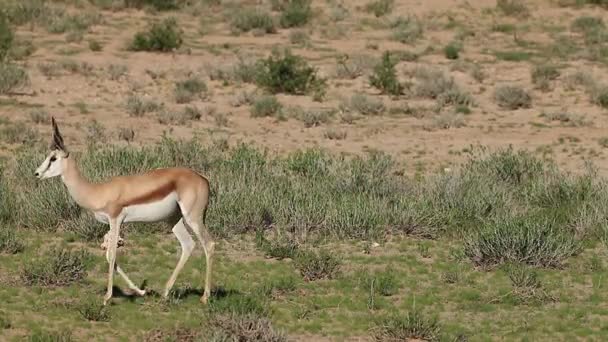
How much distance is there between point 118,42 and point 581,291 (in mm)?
21077

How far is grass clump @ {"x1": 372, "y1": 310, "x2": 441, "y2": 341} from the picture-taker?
9.60 metres

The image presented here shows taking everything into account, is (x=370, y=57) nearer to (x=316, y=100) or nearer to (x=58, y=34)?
(x=316, y=100)

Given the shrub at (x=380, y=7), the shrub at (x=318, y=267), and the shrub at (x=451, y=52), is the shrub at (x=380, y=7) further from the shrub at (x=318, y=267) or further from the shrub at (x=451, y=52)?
the shrub at (x=318, y=267)

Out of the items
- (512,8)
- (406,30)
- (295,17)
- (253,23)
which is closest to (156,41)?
(253,23)

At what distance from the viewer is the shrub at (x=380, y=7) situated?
37438 mm

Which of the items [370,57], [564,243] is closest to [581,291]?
[564,243]

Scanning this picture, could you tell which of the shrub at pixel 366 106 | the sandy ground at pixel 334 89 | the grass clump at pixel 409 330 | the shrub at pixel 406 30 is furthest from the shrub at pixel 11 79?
the grass clump at pixel 409 330

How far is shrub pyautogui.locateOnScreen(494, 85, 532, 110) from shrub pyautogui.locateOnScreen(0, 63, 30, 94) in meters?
9.54

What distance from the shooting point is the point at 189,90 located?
23.7m

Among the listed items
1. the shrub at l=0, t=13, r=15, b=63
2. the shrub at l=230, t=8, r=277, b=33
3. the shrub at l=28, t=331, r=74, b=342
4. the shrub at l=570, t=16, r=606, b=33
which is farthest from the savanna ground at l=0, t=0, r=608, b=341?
the shrub at l=570, t=16, r=606, b=33

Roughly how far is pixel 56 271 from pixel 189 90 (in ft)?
42.8

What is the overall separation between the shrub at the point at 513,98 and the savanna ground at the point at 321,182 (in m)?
0.04

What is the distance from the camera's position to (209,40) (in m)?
32.0

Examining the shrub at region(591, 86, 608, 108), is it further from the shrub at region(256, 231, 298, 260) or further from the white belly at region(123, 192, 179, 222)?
the white belly at region(123, 192, 179, 222)
